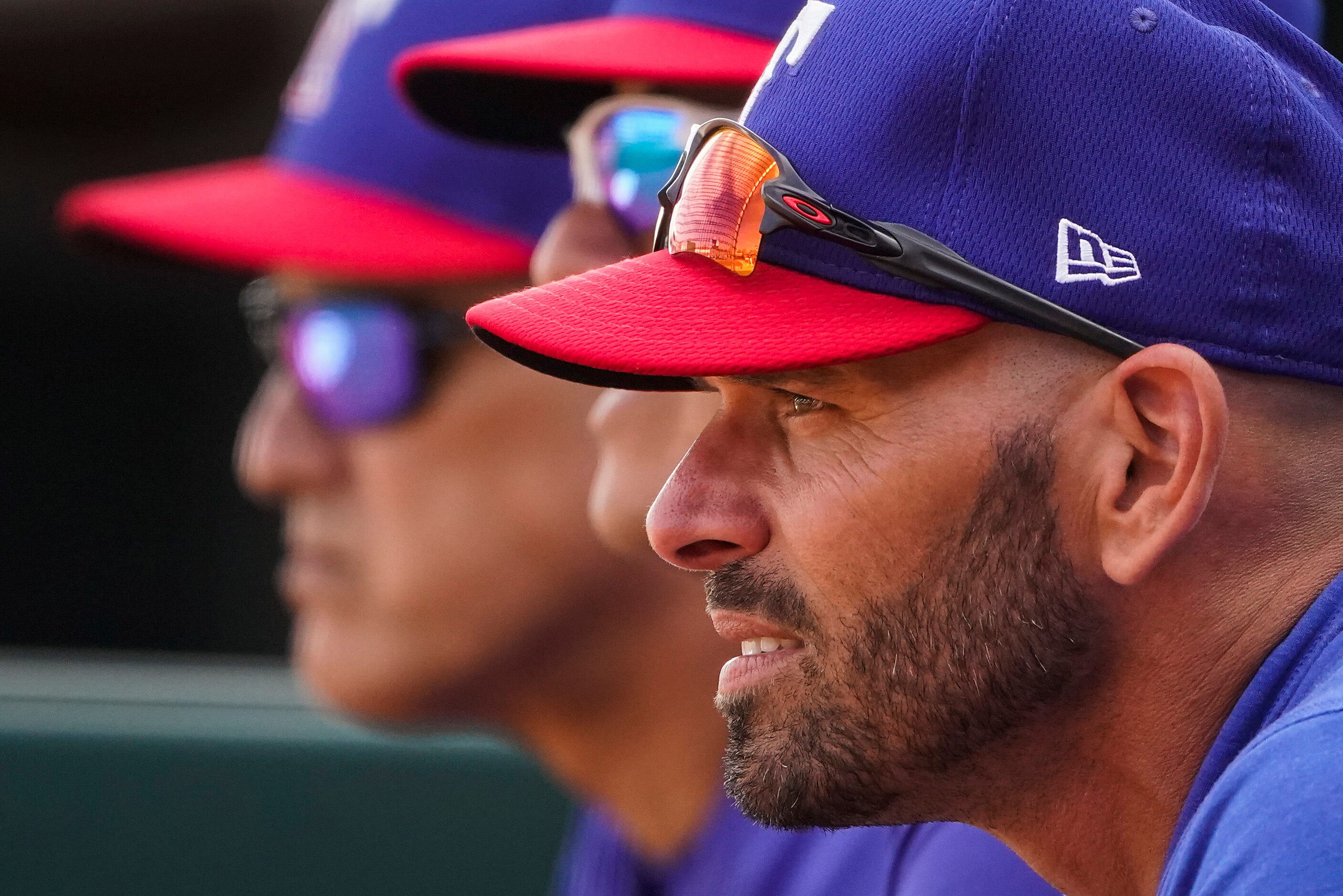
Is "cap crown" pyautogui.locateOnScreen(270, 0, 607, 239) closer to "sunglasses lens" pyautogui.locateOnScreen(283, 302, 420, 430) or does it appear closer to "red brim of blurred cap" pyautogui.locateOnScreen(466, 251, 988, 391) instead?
"sunglasses lens" pyautogui.locateOnScreen(283, 302, 420, 430)

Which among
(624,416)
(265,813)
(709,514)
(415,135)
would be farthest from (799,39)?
(265,813)

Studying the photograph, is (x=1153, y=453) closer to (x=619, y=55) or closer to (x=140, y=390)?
(x=619, y=55)

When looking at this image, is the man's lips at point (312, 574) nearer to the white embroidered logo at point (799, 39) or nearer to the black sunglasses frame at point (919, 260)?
the white embroidered logo at point (799, 39)

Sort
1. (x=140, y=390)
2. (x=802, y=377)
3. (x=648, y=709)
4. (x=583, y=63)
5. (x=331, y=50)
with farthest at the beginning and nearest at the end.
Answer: (x=140, y=390), (x=331, y=50), (x=648, y=709), (x=583, y=63), (x=802, y=377)

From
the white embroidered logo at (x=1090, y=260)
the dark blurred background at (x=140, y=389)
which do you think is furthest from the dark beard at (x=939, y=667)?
the dark blurred background at (x=140, y=389)

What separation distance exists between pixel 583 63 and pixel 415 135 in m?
0.65

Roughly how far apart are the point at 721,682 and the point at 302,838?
6.83 feet

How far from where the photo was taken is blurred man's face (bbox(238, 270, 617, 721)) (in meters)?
2.47

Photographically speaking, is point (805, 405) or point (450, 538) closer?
point (805, 405)

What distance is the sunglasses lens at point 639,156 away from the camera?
2.00 m

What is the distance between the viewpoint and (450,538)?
8.27 feet

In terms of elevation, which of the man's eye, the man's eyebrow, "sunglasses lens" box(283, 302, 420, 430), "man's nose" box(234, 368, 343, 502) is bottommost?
"man's nose" box(234, 368, 343, 502)

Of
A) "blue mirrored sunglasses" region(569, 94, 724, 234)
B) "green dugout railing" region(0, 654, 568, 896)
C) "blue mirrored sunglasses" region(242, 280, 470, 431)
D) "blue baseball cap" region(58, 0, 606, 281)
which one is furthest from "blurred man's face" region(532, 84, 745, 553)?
"green dugout railing" region(0, 654, 568, 896)

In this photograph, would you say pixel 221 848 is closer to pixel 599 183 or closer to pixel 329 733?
pixel 329 733
